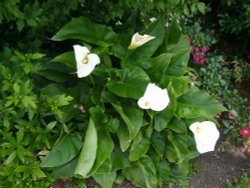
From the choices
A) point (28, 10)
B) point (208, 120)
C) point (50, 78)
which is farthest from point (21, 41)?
point (208, 120)

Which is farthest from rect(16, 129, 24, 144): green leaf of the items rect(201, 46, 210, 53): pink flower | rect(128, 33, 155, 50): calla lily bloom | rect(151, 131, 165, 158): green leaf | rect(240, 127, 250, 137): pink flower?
rect(201, 46, 210, 53): pink flower

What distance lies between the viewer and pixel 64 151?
259 cm

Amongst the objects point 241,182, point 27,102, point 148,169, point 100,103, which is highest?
point 27,102

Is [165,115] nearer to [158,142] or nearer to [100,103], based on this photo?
[158,142]

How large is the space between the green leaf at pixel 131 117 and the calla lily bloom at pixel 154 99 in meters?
0.14

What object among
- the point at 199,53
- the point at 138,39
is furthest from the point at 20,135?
the point at 199,53

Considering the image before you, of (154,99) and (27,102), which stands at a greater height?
(27,102)

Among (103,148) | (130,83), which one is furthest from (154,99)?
(103,148)

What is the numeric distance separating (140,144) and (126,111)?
264 mm

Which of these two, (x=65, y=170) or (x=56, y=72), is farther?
(x=56, y=72)

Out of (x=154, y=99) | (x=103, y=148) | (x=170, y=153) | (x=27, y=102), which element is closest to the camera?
(x=27, y=102)

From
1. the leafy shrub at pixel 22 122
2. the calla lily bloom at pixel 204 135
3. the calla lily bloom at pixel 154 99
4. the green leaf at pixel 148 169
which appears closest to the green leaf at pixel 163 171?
the green leaf at pixel 148 169

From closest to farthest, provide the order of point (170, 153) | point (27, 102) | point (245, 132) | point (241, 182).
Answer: point (27, 102)
point (170, 153)
point (241, 182)
point (245, 132)

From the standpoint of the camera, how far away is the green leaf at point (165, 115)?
2.70 m
